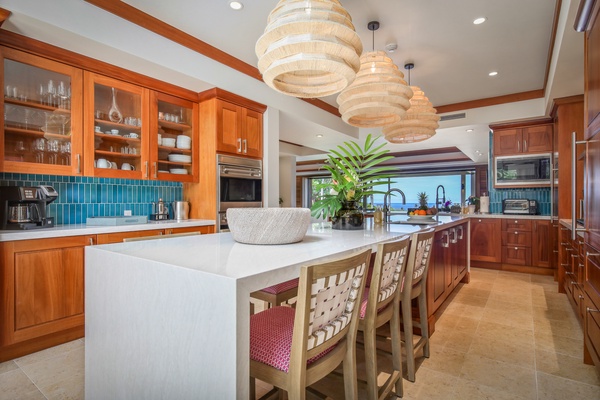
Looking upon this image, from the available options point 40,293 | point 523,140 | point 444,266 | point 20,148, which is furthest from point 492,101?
point 40,293

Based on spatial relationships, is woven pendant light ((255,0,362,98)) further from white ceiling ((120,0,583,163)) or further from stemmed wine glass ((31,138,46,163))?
stemmed wine glass ((31,138,46,163))

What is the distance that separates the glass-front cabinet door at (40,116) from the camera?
2.33m

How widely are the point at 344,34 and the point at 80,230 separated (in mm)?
2388

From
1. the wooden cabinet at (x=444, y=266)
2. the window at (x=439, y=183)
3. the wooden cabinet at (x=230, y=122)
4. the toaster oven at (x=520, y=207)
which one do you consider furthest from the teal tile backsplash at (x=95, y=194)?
the window at (x=439, y=183)

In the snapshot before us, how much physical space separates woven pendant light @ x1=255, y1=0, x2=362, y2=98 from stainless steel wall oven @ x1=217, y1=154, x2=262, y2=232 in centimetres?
184

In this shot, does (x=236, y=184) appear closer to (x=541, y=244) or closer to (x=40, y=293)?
(x=40, y=293)

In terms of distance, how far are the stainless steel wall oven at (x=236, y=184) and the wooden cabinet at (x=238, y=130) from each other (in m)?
0.11

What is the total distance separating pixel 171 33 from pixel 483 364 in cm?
367

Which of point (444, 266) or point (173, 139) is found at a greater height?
point (173, 139)

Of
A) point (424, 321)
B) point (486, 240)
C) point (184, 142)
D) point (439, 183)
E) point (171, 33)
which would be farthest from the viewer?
point (439, 183)

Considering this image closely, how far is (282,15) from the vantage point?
65.9 inches

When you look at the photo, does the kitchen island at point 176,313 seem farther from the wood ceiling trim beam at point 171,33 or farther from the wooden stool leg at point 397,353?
the wood ceiling trim beam at point 171,33

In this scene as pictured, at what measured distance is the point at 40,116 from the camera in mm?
2498

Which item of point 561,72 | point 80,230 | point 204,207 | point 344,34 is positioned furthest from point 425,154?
point 80,230
